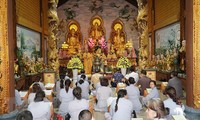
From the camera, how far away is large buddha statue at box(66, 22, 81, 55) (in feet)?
78.8

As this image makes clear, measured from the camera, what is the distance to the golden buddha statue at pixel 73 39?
24039mm

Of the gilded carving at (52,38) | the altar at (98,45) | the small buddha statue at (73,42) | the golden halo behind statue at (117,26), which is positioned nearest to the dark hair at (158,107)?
the gilded carving at (52,38)

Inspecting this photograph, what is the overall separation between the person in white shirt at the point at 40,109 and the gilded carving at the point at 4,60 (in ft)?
6.87

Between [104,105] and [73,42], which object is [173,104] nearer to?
[104,105]

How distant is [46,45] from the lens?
1855cm

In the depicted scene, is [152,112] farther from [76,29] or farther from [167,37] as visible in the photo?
[76,29]

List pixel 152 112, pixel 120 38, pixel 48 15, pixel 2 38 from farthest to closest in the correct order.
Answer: pixel 120 38
pixel 48 15
pixel 2 38
pixel 152 112

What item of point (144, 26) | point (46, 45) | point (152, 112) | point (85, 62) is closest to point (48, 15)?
point (46, 45)

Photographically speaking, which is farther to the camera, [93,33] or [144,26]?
[93,33]

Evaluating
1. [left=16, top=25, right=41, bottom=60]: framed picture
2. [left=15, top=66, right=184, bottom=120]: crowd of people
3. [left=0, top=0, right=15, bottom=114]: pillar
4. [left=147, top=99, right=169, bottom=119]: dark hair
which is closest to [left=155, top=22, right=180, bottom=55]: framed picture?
[left=15, top=66, right=184, bottom=120]: crowd of people

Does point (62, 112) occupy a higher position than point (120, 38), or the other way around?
point (120, 38)

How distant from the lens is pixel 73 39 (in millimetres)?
24406

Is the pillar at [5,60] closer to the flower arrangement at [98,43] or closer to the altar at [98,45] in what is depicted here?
the altar at [98,45]

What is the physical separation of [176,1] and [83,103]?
10441 mm
